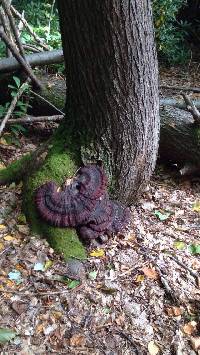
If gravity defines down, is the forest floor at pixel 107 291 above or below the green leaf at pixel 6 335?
below

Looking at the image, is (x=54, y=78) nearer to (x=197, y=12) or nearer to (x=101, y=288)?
(x=101, y=288)

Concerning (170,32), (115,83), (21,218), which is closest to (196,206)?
(115,83)

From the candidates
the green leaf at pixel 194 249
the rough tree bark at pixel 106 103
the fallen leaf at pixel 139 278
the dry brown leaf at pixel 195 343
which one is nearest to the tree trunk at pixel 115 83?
the rough tree bark at pixel 106 103

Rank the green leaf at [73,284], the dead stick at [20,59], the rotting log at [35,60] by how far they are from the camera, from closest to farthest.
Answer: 1. the green leaf at [73,284]
2. the dead stick at [20,59]
3. the rotting log at [35,60]

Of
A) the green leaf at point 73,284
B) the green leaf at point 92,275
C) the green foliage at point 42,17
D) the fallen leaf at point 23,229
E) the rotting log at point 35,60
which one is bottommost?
the green leaf at point 92,275

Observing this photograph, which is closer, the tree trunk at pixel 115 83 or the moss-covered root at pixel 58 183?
the tree trunk at pixel 115 83

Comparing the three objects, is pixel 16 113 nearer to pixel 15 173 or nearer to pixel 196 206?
pixel 15 173

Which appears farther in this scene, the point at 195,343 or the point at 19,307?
the point at 19,307

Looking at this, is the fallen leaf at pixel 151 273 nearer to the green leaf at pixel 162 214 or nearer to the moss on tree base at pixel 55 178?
the moss on tree base at pixel 55 178
